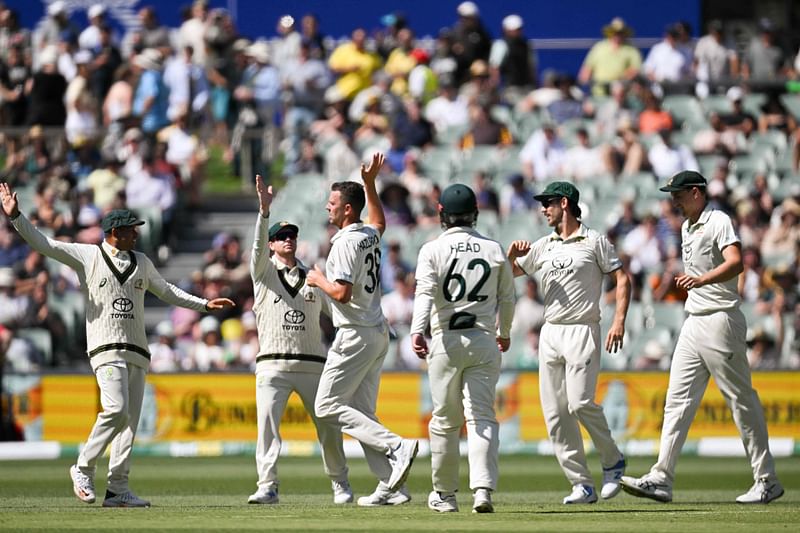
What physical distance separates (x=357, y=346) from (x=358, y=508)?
45.3 inches

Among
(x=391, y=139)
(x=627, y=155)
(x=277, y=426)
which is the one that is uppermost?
(x=391, y=139)

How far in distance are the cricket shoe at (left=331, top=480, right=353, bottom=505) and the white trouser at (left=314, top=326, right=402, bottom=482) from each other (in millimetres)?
576

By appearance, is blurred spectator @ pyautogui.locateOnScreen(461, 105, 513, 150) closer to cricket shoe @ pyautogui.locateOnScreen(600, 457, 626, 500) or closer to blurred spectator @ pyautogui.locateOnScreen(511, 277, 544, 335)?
blurred spectator @ pyautogui.locateOnScreen(511, 277, 544, 335)

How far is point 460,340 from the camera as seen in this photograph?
10172mm

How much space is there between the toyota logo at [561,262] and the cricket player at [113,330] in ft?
8.21

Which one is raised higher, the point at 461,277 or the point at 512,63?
the point at 512,63

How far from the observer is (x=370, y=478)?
1438 cm

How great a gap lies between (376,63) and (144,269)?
13134 mm

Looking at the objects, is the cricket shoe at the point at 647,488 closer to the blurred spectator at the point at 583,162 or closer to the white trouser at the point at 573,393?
the white trouser at the point at 573,393

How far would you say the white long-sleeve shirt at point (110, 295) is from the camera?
11172 mm

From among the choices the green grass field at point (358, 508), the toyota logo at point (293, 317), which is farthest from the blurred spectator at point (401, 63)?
the toyota logo at point (293, 317)

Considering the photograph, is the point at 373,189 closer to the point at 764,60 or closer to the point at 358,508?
the point at 358,508

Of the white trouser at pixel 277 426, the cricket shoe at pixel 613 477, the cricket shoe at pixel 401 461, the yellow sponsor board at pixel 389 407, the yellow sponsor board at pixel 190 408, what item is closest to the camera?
the cricket shoe at pixel 401 461

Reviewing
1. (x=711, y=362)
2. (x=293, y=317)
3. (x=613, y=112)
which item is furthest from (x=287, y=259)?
(x=613, y=112)
